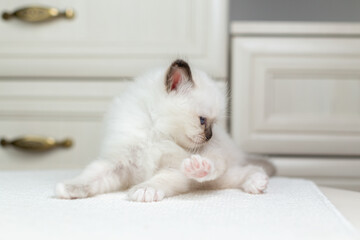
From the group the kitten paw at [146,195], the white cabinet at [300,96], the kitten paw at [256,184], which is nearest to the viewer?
the kitten paw at [146,195]

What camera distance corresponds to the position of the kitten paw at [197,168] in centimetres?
93

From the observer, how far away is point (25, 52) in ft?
5.04

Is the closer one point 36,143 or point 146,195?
point 146,195

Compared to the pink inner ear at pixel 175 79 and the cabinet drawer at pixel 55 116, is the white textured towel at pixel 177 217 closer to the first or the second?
the pink inner ear at pixel 175 79

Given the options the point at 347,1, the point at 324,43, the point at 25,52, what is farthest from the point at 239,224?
the point at 347,1

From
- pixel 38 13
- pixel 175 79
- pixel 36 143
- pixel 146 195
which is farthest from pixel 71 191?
pixel 38 13

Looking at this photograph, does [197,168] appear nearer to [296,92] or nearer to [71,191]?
[71,191]

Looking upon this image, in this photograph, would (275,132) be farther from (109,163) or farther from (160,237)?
(160,237)

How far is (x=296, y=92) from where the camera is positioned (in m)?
1.52

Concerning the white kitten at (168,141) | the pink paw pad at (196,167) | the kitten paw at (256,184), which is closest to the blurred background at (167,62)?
the white kitten at (168,141)

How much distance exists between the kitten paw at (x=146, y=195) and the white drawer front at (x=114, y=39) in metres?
0.68

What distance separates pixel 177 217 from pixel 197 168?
0.67 feet

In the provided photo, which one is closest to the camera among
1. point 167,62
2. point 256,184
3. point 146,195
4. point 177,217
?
point 177,217

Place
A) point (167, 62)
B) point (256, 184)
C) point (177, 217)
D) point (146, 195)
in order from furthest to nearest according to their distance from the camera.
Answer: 1. point (167, 62)
2. point (256, 184)
3. point (146, 195)
4. point (177, 217)
